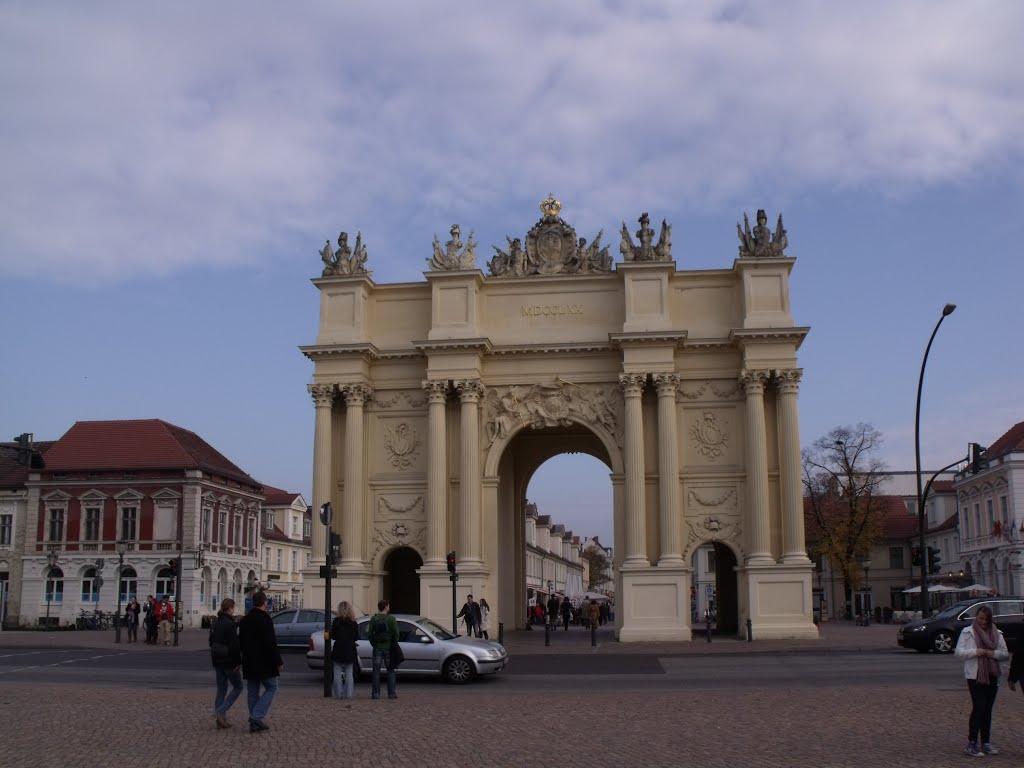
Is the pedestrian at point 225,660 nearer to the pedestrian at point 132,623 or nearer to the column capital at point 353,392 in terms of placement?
the column capital at point 353,392

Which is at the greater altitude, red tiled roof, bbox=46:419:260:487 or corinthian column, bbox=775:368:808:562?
red tiled roof, bbox=46:419:260:487

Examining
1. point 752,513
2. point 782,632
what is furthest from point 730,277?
point 782,632

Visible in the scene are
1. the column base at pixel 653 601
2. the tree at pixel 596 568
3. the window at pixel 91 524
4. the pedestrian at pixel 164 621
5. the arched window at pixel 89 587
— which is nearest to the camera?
the column base at pixel 653 601

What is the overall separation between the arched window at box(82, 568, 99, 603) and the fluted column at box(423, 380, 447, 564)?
107 feet

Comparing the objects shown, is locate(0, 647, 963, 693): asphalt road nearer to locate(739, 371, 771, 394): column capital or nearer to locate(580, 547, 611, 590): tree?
locate(739, 371, 771, 394): column capital

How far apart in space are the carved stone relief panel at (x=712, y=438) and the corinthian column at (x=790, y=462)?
68.6 inches

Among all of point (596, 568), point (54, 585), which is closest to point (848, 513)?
point (54, 585)

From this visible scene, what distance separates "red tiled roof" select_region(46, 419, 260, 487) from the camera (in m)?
66.1

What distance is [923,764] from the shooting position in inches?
450

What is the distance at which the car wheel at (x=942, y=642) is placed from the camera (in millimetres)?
28312

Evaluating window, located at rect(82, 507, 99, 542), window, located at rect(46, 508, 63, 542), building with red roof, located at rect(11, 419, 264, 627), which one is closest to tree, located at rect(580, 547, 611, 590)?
building with red roof, located at rect(11, 419, 264, 627)

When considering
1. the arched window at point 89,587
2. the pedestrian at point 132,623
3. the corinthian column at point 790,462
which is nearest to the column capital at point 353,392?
the pedestrian at point 132,623

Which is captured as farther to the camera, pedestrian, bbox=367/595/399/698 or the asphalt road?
the asphalt road

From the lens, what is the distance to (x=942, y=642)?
28422 mm
